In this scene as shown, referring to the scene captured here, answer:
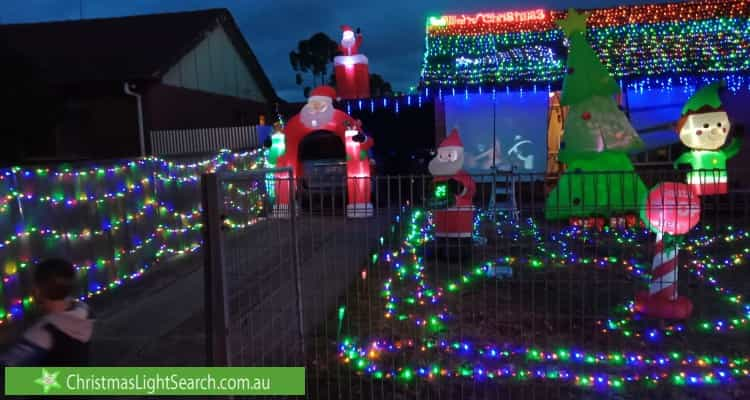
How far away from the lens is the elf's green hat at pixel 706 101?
8.61 meters

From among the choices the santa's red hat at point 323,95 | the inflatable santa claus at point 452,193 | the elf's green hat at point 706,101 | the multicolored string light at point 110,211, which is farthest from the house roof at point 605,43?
the multicolored string light at point 110,211

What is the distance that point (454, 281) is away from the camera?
675 cm

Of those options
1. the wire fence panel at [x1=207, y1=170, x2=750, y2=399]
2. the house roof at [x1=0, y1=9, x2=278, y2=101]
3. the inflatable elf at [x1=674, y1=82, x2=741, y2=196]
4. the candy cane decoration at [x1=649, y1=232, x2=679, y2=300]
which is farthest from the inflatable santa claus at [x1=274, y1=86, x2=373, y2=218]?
the house roof at [x1=0, y1=9, x2=278, y2=101]

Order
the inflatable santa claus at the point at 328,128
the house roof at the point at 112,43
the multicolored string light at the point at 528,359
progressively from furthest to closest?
the house roof at the point at 112,43 < the inflatable santa claus at the point at 328,128 < the multicolored string light at the point at 528,359

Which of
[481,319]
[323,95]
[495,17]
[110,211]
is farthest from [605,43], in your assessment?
[110,211]

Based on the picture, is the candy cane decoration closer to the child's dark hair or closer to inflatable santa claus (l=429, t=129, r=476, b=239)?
inflatable santa claus (l=429, t=129, r=476, b=239)

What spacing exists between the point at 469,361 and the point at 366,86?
1011cm

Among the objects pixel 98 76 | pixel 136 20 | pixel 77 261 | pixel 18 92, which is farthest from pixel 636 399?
pixel 136 20

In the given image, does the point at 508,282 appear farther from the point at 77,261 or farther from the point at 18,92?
the point at 18,92

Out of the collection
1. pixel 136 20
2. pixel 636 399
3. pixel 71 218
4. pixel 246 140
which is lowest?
pixel 636 399

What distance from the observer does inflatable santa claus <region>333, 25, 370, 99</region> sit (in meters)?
13.5

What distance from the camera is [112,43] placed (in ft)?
58.7

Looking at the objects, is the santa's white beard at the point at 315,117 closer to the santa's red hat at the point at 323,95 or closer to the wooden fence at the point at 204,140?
the santa's red hat at the point at 323,95

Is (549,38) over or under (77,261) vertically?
over
